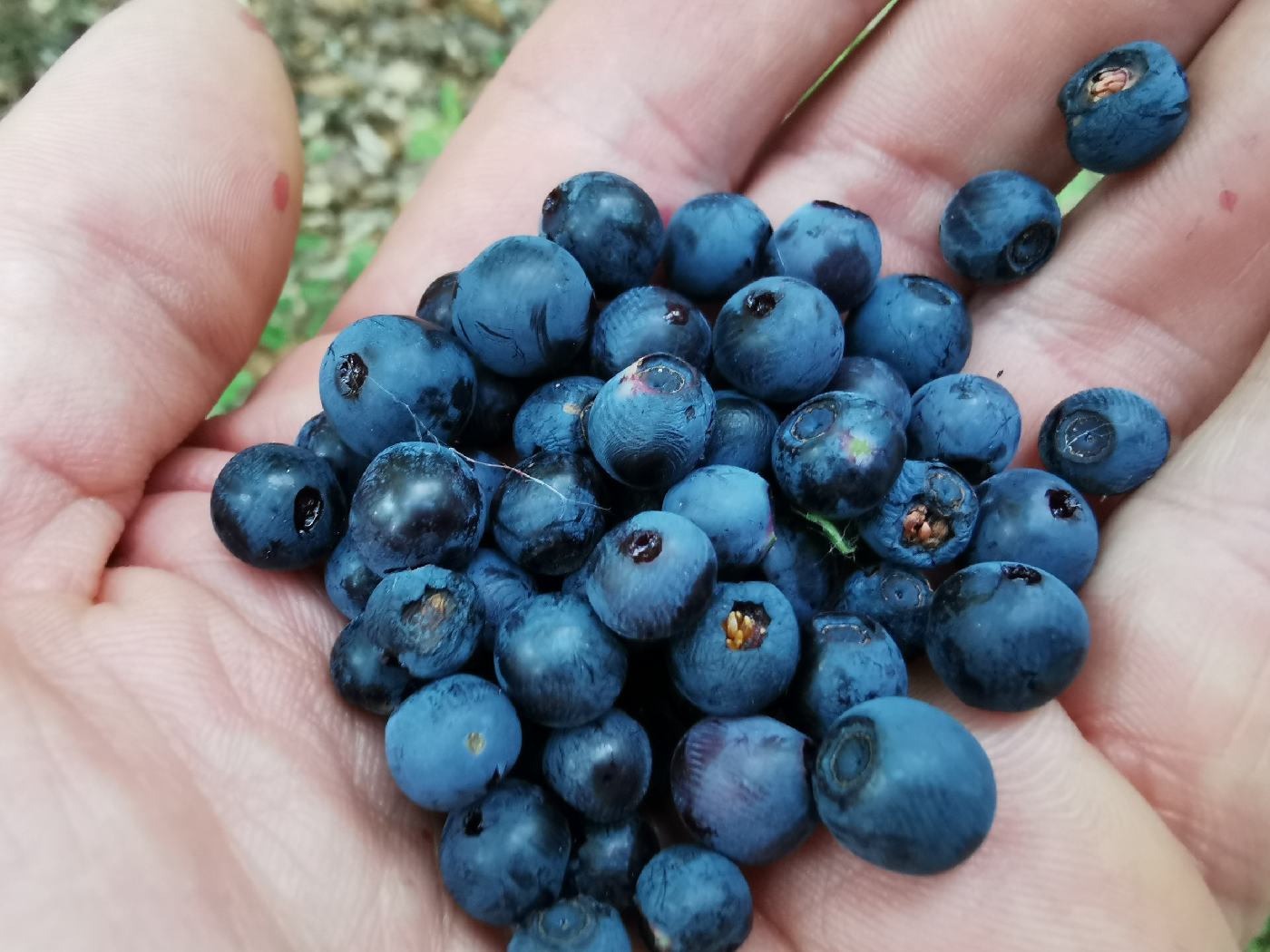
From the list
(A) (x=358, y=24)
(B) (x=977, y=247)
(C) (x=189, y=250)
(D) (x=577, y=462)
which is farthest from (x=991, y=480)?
(A) (x=358, y=24)

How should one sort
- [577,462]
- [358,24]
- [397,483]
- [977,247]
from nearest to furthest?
[397,483] → [577,462] → [977,247] → [358,24]

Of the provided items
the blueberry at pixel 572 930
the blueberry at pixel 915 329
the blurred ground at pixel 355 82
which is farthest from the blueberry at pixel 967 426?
the blurred ground at pixel 355 82

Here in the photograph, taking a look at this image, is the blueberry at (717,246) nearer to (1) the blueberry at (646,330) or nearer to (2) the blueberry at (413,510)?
(1) the blueberry at (646,330)

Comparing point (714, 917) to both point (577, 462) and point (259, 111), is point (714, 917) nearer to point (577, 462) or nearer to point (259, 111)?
point (577, 462)

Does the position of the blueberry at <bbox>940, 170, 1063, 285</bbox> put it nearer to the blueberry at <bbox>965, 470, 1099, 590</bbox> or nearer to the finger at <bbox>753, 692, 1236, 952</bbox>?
the blueberry at <bbox>965, 470, 1099, 590</bbox>

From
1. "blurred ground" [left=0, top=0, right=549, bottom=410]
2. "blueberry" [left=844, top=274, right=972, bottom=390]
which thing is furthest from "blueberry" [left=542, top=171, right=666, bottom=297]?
"blurred ground" [left=0, top=0, right=549, bottom=410]

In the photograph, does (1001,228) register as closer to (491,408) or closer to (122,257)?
(491,408)
